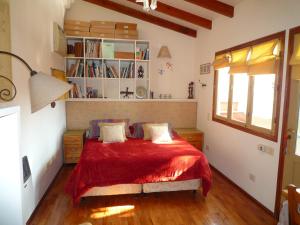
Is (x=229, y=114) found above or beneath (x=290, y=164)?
above

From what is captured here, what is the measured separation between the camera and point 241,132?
3188 millimetres

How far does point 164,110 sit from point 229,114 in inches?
59.5

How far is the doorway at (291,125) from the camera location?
227cm

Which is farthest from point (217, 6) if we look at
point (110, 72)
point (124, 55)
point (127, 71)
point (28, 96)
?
point (28, 96)

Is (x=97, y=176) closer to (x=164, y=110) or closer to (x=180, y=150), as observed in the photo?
(x=180, y=150)

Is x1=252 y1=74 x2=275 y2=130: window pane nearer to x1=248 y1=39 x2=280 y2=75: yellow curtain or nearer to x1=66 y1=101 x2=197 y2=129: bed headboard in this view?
x1=248 y1=39 x2=280 y2=75: yellow curtain

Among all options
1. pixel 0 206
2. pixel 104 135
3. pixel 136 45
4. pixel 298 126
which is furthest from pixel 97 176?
pixel 136 45

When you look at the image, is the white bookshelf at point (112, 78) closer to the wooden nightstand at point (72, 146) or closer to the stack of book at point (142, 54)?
the stack of book at point (142, 54)

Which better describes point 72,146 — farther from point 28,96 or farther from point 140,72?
point 140,72

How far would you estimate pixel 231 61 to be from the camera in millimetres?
3318

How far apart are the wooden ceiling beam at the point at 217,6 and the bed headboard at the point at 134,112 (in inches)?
77.9

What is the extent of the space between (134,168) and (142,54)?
7.97ft

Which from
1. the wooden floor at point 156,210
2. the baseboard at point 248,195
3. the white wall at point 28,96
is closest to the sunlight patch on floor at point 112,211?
the wooden floor at point 156,210

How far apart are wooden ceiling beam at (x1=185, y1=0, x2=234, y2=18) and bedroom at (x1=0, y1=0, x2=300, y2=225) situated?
15 millimetres
